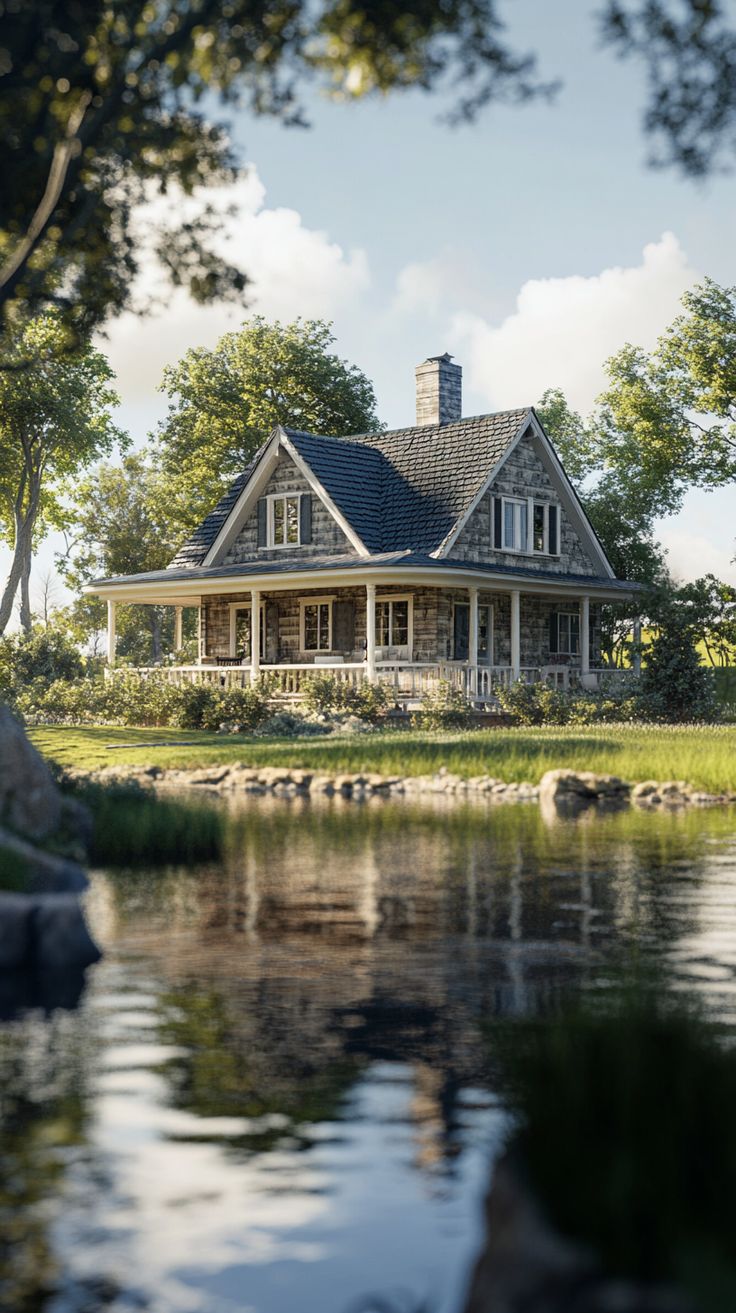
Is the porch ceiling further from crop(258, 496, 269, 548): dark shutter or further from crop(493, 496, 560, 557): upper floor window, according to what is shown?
crop(258, 496, 269, 548): dark shutter

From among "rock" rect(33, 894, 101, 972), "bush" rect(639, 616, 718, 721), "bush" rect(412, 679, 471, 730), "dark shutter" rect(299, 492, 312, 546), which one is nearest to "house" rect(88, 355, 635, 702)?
"dark shutter" rect(299, 492, 312, 546)

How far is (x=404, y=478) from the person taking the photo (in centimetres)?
4312

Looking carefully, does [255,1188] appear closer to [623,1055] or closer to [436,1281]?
[436,1281]

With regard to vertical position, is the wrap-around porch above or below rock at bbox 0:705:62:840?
above

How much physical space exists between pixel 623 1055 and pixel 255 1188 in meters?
1.69

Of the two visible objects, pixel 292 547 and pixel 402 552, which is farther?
pixel 292 547

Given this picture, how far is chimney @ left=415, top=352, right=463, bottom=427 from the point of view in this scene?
152ft

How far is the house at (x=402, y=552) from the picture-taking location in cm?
3941

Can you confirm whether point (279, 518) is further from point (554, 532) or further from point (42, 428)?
point (42, 428)

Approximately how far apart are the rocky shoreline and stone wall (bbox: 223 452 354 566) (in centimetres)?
1518

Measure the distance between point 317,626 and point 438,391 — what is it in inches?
357

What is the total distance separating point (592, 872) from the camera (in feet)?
46.4

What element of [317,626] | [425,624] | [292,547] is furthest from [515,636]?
[292,547]

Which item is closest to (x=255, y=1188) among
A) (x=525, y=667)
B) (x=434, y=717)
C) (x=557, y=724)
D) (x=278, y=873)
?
(x=278, y=873)
